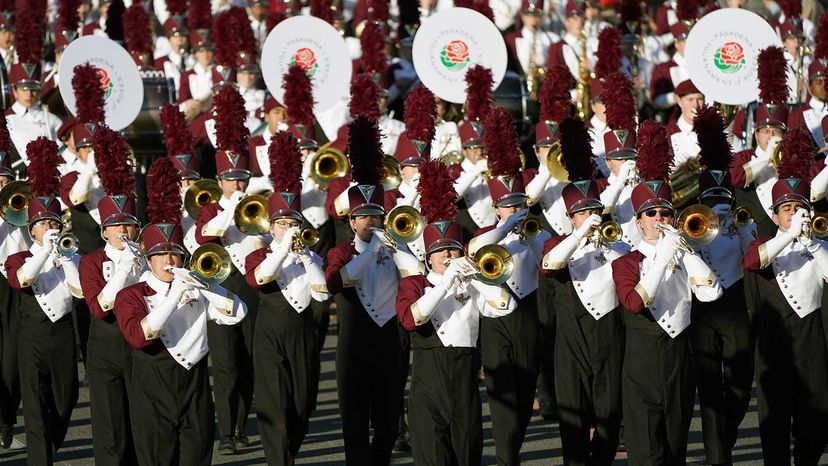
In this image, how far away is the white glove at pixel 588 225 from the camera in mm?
9781

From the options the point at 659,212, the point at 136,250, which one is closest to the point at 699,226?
the point at 659,212

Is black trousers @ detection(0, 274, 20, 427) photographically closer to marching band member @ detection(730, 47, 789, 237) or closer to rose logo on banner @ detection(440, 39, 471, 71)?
rose logo on banner @ detection(440, 39, 471, 71)

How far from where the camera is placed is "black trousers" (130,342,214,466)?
9.12 meters

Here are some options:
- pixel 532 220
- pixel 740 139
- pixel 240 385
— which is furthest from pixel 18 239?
pixel 740 139

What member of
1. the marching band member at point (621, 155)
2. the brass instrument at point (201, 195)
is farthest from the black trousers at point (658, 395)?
the brass instrument at point (201, 195)

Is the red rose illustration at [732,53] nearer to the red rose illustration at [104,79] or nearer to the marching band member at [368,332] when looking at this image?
the marching band member at [368,332]

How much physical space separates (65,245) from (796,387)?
4.21 m

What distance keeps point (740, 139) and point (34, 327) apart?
532 centimetres

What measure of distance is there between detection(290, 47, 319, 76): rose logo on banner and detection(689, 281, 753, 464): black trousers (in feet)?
13.0

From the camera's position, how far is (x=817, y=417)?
10.2 metres

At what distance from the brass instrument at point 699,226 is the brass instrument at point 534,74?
473 cm

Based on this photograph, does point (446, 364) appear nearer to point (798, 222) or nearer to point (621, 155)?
point (798, 222)

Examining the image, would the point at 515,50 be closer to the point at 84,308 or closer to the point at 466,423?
the point at 84,308

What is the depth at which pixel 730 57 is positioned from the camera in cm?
1284
